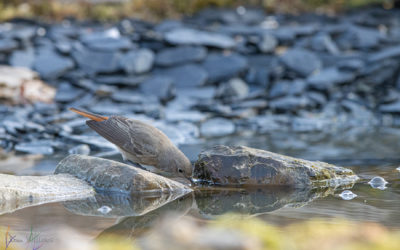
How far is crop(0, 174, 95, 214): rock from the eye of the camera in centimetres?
342

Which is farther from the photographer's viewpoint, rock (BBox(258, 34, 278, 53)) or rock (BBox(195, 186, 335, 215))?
rock (BBox(258, 34, 278, 53))

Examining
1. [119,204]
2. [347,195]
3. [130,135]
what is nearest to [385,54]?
[347,195]

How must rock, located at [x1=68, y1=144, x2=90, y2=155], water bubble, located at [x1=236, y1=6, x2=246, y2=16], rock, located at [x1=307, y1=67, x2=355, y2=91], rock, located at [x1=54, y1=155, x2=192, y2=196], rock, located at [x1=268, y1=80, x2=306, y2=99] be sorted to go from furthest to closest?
water bubble, located at [x1=236, y1=6, x2=246, y2=16] < rock, located at [x1=307, y1=67, x2=355, y2=91] < rock, located at [x1=268, y1=80, x2=306, y2=99] < rock, located at [x1=68, y1=144, x2=90, y2=155] < rock, located at [x1=54, y1=155, x2=192, y2=196]

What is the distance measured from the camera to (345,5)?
13.5m

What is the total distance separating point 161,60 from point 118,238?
7.58 metres

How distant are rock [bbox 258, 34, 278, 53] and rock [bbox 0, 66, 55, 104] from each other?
4204 mm

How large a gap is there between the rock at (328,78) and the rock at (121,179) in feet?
19.4

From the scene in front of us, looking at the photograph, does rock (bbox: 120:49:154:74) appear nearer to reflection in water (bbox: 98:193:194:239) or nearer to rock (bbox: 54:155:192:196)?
rock (bbox: 54:155:192:196)

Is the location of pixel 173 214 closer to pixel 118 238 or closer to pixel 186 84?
pixel 118 238

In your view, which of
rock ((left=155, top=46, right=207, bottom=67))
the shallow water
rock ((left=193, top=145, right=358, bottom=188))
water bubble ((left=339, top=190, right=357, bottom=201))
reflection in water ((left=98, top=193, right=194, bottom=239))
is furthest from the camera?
rock ((left=155, top=46, right=207, bottom=67))

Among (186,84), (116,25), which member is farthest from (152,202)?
(116,25)

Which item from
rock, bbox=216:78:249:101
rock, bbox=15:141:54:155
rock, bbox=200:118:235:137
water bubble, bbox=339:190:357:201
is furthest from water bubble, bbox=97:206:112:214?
rock, bbox=216:78:249:101

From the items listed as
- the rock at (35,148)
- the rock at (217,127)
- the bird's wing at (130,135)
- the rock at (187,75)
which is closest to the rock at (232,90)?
the rock at (187,75)

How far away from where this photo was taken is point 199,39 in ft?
34.1
